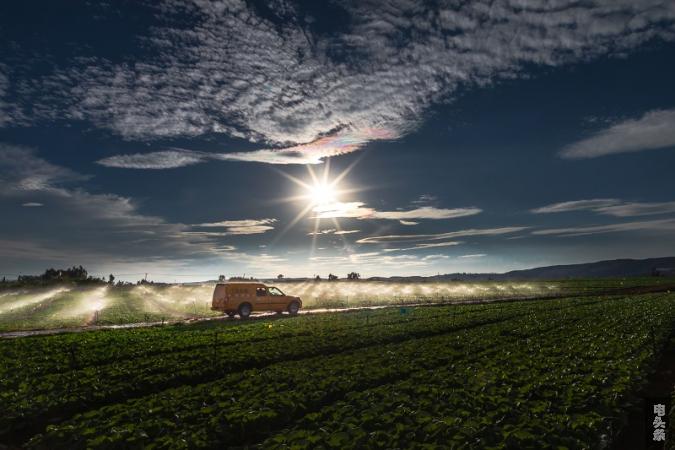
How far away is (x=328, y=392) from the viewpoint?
11.6 m

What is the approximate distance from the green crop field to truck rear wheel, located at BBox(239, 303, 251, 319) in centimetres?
1525

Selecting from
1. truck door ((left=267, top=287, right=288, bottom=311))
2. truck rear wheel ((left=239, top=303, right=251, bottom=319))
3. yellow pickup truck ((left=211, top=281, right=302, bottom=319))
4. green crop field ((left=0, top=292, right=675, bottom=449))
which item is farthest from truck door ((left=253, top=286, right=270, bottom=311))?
green crop field ((left=0, top=292, right=675, bottom=449))

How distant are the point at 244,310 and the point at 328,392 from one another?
26.2 m

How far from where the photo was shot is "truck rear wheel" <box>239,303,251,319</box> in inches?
1427

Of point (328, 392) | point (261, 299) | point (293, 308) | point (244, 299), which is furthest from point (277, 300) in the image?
point (328, 392)

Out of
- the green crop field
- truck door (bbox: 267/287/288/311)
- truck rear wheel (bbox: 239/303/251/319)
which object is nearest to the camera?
the green crop field

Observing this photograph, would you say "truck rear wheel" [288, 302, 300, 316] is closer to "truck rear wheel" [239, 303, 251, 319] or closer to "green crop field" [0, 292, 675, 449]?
"truck rear wheel" [239, 303, 251, 319]

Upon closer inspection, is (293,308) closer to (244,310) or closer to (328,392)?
(244,310)

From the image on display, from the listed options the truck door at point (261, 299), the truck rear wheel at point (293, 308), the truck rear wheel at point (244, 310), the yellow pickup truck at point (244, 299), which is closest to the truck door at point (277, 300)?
the yellow pickup truck at point (244, 299)

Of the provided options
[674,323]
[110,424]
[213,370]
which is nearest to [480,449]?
[110,424]

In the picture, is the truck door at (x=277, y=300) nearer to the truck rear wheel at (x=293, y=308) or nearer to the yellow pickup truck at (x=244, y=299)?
the yellow pickup truck at (x=244, y=299)

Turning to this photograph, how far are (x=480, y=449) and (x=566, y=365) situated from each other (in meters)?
8.10

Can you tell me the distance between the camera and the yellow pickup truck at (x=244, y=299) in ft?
118

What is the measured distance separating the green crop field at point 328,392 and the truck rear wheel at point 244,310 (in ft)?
50.0
